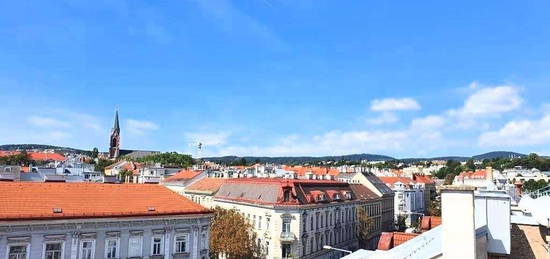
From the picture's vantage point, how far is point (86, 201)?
33594mm

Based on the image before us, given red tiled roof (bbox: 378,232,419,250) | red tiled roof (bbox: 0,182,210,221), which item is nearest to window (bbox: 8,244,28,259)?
red tiled roof (bbox: 0,182,210,221)

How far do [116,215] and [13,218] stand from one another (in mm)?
6796

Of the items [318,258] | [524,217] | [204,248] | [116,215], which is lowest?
[318,258]

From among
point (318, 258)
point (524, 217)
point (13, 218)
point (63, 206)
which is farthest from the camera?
point (318, 258)

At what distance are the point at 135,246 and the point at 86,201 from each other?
497 cm

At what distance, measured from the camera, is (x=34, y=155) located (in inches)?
7756

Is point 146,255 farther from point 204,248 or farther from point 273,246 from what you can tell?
point 273,246

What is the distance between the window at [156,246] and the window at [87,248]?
4.59 m

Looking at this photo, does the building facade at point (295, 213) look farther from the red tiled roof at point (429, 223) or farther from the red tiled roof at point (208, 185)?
the red tiled roof at point (429, 223)

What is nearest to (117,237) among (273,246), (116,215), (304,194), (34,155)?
(116,215)

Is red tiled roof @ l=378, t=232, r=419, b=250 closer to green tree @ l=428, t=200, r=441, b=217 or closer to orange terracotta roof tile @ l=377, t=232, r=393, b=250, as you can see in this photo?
orange terracotta roof tile @ l=377, t=232, r=393, b=250

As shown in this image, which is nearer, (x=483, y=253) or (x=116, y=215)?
(x=483, y=253)

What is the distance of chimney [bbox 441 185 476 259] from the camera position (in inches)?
373

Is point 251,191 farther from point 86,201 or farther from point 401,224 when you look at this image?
point 401,224
